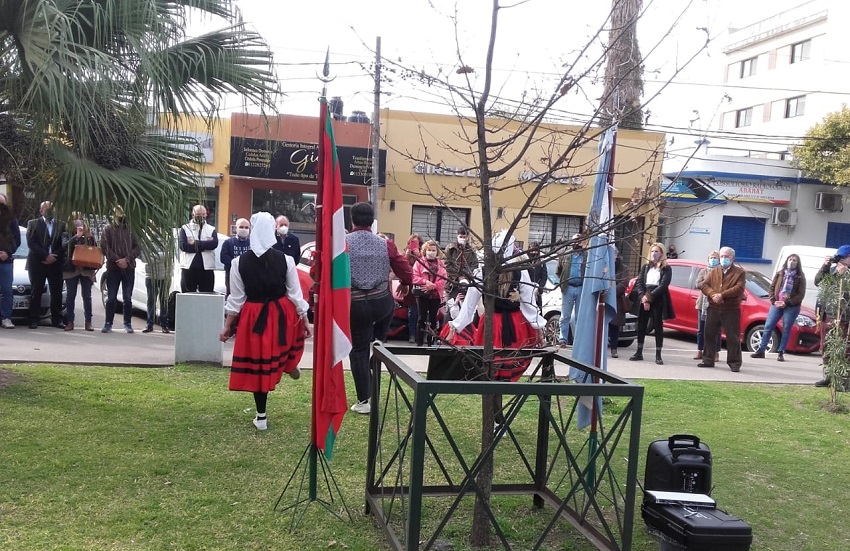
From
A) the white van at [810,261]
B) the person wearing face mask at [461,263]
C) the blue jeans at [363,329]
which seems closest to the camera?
the person wearing face mask at [461,263]

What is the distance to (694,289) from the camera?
15492 mm

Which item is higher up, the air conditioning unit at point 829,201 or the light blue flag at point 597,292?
the air conditioning unit at point 829,201

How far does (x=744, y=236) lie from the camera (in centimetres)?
2861

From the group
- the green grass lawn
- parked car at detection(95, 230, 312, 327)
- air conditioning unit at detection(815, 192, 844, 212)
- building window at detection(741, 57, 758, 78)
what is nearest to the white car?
parked car at detection(95, 230, 312, 327)

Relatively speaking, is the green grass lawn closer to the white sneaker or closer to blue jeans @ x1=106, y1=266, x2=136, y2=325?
the white sneaker

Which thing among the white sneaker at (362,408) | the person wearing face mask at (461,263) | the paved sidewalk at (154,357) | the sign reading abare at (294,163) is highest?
the sign reading abare at (294,163)

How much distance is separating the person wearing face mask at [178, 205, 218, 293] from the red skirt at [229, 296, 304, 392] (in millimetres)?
4875

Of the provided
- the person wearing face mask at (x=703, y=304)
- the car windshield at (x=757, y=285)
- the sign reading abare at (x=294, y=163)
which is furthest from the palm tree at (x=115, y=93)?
the sign reading abare at (x=294, y=163)

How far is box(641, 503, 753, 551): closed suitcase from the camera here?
4.03 meters

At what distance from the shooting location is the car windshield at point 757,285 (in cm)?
1499

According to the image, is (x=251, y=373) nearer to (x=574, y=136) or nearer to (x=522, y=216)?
(x=522, y=216)

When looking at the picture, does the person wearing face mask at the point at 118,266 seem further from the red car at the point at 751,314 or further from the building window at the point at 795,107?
the building window at the point at 795,107

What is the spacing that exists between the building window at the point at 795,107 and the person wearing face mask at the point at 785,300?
2947cm

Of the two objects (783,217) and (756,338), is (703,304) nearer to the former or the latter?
(756,338)
